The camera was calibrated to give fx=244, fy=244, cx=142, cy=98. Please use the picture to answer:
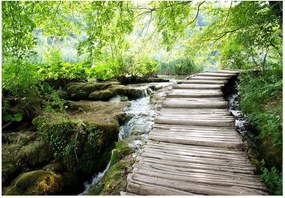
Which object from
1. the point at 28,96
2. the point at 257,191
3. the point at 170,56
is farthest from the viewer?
the point at 170,56

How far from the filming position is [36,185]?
3.57 meters

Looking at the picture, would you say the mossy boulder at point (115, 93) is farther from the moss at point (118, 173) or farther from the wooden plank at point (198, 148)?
the wooden plank at point (198, 148)

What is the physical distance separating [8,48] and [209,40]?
646 centimetres

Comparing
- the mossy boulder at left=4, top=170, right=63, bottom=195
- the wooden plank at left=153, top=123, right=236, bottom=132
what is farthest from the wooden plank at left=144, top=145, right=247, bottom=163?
the mossy boulder at left=4, top=170, right=63, bottom=195

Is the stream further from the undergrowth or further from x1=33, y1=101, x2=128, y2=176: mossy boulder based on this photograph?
the undergrowth

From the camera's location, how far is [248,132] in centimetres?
455

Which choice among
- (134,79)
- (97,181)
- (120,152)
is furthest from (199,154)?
(134,79)

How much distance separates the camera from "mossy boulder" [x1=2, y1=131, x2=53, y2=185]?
4.01 metres

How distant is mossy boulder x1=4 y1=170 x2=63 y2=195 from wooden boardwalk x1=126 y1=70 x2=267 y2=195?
1519 mm

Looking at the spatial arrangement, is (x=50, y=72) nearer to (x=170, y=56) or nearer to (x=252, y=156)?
(x=170, y=56)

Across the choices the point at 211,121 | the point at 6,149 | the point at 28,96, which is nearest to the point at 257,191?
the point at 211,121

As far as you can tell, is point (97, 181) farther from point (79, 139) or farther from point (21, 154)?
point (21, 154)

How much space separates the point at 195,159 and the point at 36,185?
2334 mm

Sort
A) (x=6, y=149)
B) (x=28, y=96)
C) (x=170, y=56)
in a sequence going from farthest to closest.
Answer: (x=170, y=56) < (x=28, y=96) < (x=6, y=149)
